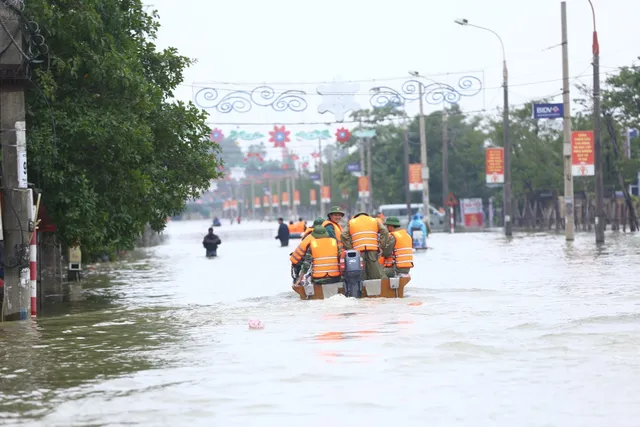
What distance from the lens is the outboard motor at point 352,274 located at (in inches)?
832

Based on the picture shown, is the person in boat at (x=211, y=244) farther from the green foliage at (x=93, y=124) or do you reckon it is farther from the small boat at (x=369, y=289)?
the small boat at (x=369, y=289)

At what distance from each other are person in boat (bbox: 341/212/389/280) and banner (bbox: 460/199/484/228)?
207 ft

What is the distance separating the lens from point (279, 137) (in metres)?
81.2

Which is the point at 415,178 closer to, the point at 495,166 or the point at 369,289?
the point at 495,166

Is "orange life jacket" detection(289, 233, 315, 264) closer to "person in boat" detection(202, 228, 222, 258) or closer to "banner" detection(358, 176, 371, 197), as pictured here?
"person in boat" detection(202, 228, 222, 258)

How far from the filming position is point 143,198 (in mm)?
24594

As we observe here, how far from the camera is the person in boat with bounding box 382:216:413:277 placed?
73.5ft

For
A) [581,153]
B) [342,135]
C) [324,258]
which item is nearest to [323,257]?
[324,258]

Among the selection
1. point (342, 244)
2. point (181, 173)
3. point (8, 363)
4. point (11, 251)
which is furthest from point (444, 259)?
point (8, 363)

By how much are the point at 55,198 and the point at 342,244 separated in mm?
5015

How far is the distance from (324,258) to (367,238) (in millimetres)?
863

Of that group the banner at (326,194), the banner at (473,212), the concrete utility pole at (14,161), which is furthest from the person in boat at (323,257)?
the banner at (326,194)

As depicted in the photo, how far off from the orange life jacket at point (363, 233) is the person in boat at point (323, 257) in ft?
1.17

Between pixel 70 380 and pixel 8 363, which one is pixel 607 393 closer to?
pixel 70 380
